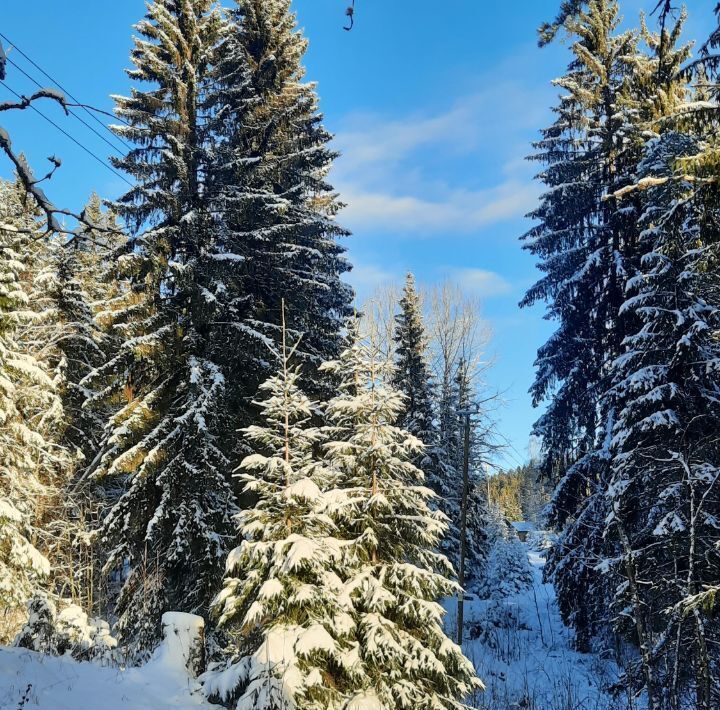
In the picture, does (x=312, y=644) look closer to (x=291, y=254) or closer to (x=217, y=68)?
(x=291, y=254)

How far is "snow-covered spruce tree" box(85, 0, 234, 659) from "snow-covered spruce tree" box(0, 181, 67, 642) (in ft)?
6.21

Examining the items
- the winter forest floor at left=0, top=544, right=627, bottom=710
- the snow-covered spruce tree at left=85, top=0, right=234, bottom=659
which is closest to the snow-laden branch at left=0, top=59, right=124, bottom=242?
the winter forest floor at left=0, top=544, right=627, bottom=710

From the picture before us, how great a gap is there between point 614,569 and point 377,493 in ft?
22.1

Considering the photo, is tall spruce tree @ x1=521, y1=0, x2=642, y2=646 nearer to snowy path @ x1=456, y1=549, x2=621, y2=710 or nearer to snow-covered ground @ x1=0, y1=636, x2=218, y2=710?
snowy path @ x1=456, y1=549, x2=621, y2=710

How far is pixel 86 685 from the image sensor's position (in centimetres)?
559

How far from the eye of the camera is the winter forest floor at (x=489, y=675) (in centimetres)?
520

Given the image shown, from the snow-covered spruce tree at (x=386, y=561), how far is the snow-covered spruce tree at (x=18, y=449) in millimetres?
7295

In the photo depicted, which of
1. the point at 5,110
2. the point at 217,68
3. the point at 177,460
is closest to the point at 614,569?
the point at 177,460

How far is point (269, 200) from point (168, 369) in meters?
5.52

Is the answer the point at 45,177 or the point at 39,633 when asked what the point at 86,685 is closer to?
the point at 39,633

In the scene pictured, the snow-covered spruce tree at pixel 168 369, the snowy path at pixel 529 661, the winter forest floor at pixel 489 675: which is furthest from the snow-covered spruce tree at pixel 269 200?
the snowy path at pixel 529 661

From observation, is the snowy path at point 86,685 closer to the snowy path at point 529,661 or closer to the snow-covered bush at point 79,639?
the snow-covered bush at point 79,639

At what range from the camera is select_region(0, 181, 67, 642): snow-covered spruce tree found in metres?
12.0

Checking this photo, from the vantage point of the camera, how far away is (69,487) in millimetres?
17984
